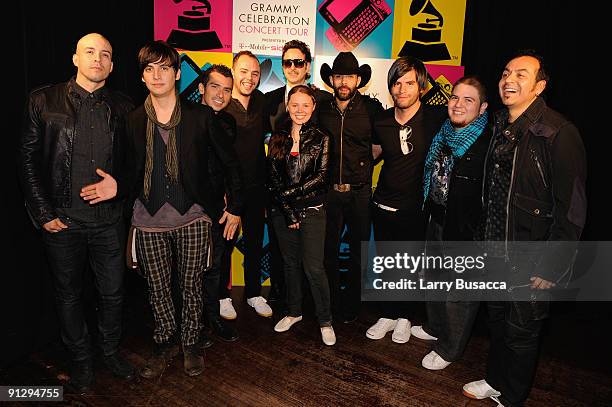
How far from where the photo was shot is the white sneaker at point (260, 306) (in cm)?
386

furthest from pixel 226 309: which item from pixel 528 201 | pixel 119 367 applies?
pixel 528 201

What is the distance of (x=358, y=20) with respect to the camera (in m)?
4.42

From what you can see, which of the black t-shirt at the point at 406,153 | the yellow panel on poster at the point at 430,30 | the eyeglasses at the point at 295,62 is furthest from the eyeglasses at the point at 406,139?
the yellow panel on poster at the point at 430,30

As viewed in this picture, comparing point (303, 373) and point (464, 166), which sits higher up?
point (464, 166)

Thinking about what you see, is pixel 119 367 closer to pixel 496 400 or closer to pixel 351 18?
pixel 496 400

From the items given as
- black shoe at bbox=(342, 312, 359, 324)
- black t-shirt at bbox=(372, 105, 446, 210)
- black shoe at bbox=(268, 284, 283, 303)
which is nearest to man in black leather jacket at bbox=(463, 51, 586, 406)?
black t-shirt at bbox=(372, 105, 446, 210)

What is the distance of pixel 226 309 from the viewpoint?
383cm

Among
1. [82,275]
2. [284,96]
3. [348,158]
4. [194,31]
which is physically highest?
[194,31]

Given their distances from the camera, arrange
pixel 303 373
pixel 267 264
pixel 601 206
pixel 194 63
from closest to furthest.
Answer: pixel 303 373, pixel 601 206, pixel 194 63, pixel 267 264

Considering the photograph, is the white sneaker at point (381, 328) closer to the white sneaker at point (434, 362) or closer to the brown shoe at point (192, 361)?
the white sneaker at point (434, 362)

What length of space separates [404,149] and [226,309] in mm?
2005

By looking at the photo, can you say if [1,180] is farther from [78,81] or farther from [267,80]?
[267,80]

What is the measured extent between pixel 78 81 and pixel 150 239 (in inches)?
40.0

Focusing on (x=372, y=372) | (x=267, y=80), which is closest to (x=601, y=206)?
(x=372, y=372)
